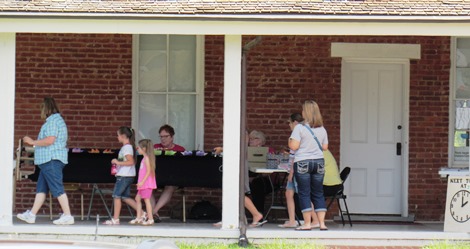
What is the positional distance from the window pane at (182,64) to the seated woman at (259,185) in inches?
51.2

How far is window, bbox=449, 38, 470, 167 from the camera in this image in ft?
43.0

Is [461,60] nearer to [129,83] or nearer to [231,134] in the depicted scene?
[231,134]

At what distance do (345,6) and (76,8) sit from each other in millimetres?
3232

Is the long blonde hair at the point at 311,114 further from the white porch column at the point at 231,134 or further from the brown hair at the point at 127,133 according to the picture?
the brown hair at the point at 127,133

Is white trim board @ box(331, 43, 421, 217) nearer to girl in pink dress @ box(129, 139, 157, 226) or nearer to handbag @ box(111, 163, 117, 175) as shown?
girl in pink dress @ box(129, 139, 157, 226)

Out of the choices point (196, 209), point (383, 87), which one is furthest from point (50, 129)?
point (383, 87)

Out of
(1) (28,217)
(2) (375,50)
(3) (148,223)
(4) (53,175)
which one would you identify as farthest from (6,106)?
(2) (375,50)

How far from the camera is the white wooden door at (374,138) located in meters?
13.2

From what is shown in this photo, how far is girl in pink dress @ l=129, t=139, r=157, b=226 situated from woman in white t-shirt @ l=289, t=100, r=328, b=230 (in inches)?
71.4

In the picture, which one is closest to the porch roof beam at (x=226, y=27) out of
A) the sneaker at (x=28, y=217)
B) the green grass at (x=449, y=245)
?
the sneaker at (x=28, y=217)

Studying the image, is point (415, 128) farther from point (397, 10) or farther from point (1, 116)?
point (1, 116)

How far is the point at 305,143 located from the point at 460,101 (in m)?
3.32

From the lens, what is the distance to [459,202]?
11000mm

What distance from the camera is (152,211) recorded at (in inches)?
468
